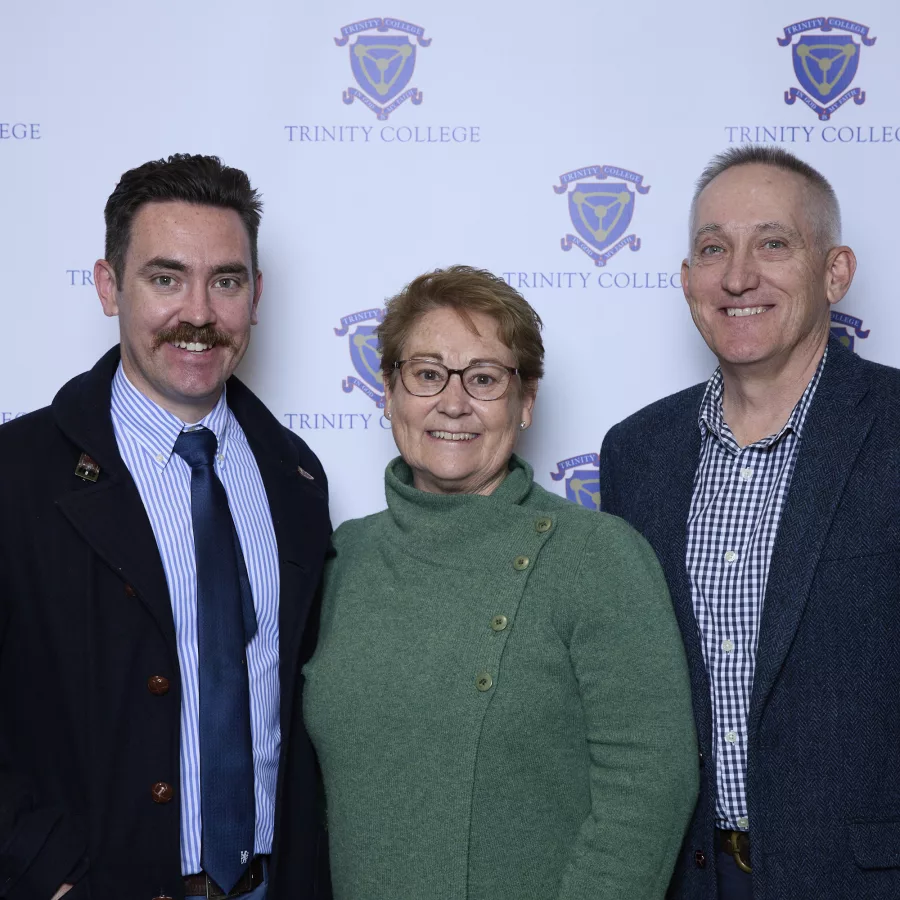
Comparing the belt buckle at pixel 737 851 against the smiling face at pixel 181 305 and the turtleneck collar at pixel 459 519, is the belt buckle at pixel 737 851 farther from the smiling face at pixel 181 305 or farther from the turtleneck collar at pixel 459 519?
the smiling face at pixel 181 305

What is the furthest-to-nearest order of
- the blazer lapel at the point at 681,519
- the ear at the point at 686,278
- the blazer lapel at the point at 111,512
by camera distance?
the ear at the point at 686,278 → the blazer lapel at the point at 681,519 → the blazer lapel at the point at 111,512

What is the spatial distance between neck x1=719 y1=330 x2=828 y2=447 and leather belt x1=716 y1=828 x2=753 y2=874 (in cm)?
67

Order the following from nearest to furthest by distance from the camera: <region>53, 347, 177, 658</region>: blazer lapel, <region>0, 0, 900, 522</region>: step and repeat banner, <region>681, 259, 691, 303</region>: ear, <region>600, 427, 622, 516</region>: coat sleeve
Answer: <region>53, 347, 177, 658</region>: blazer lapel → <region>681, 259, 691, 303</region>: ear → <region>600, 427, 622, 516</region>: coat sleeve → <region>0, 0, 900, 522</region>: step and repeat banner

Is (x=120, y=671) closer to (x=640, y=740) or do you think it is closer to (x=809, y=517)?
(x=640, y=740)

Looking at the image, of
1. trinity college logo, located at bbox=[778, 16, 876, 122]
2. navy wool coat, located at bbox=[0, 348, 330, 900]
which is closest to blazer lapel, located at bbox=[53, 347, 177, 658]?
navy wool coat, located at bbox=[0, 348, 330, 900]

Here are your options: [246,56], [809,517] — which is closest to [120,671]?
[809,517]

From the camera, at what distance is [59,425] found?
1.85 metres

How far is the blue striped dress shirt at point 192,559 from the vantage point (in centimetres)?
179

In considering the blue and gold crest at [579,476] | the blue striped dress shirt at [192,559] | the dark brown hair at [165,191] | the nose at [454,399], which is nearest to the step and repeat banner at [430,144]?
the blue and gold crest at [579,476]

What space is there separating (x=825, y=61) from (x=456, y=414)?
1428 millimetres

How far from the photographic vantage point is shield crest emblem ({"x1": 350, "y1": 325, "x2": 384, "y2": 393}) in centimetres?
265

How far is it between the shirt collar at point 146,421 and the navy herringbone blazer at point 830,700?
1053 mm

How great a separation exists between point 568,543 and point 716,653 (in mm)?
342

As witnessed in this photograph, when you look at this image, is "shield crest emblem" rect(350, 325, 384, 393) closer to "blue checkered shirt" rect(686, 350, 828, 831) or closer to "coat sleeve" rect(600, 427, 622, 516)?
"coat sleeve" rect(600, 427, 622, 516)
